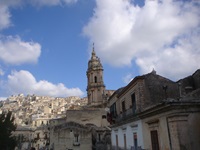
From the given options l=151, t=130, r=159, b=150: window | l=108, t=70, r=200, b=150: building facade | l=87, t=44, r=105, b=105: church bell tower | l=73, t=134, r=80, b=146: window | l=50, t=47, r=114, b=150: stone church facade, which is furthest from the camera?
l=87, t=44, r=105, b=105: church bell tower

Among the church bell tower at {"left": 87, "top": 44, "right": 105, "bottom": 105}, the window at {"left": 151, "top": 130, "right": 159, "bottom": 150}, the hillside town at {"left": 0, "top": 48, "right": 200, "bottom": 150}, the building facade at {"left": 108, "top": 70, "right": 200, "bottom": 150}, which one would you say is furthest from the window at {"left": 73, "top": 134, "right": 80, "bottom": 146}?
→ the window at {"left": 151, "top": 130, "right": 159, "bottom": 150}

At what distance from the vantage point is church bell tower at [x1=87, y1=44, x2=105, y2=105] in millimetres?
47094

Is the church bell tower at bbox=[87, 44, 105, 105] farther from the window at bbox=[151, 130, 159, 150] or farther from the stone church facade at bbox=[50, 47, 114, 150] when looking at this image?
the window at bbox=[151, 130, 159, 150]

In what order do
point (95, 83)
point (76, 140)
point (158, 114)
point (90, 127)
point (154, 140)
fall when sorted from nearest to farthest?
1. point (158, 114)
2. point (154, 140)
3. point (76, 140)
4. point (90, 127)
5. point (95, 83)

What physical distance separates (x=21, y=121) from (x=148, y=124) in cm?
8467

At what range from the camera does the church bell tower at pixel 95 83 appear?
4709cm

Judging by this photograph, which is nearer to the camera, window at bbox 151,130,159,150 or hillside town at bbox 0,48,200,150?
hillside town at bbox 0,48,200,150

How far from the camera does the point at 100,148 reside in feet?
102

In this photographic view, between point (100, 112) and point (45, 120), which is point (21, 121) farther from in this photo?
point (100, 112)

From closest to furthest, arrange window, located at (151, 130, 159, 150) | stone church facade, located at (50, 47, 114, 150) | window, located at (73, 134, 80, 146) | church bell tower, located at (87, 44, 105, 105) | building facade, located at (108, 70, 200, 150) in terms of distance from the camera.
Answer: building facade, located at (108, 70, 200, 150)
window, located at (151, 130, 159, 150)
window, located at (73, 134, 80, 146)
stone church facade, located at (50, 47, 114, 150)
church bell tower, located at (87, 44, 105, 105)

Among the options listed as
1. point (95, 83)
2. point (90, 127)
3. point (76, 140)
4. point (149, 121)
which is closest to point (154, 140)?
point (149, 121)

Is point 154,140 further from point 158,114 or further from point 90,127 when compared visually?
point 90,127

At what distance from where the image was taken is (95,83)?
47.5 metres

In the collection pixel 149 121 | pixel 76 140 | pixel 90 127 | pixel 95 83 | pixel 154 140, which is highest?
pixel 95 83
